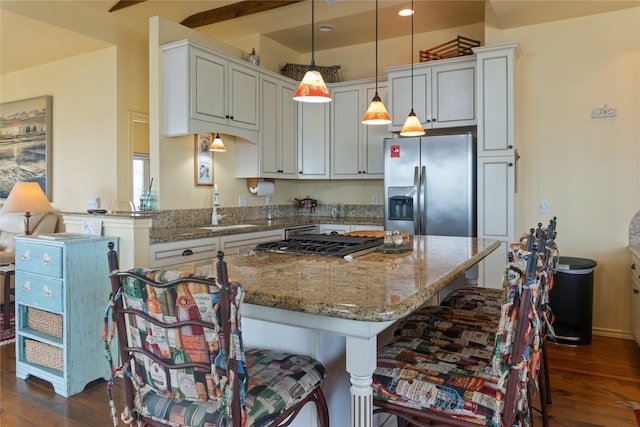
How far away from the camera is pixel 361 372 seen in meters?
1.19

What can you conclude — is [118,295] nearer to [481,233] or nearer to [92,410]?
[92,410]

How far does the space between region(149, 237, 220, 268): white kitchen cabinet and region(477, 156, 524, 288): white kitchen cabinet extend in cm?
227

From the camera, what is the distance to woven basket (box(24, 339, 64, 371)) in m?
2.60

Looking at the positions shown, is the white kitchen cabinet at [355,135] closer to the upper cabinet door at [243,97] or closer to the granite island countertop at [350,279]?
the upper cabinet door at [243,97]

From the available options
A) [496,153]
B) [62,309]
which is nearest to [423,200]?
[496,153]

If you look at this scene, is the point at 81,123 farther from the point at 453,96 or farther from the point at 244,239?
the point at 453,96

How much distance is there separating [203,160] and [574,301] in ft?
11.1

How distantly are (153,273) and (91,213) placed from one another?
6.79ft

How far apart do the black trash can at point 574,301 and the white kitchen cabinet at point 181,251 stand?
2701mm

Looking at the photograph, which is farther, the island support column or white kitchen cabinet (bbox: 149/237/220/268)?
white kitchen cabinet (bbox: 149/237/220/268)

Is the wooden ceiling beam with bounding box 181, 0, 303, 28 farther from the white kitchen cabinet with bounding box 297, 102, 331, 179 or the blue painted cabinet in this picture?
the blue painted cabinet

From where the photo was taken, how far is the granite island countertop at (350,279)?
45.9 inches

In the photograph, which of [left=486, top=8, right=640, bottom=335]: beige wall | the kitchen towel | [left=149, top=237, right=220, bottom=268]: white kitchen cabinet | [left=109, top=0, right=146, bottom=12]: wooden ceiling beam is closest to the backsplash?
the kitchen towel

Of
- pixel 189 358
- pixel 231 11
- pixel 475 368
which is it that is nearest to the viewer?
pixel 189 358
